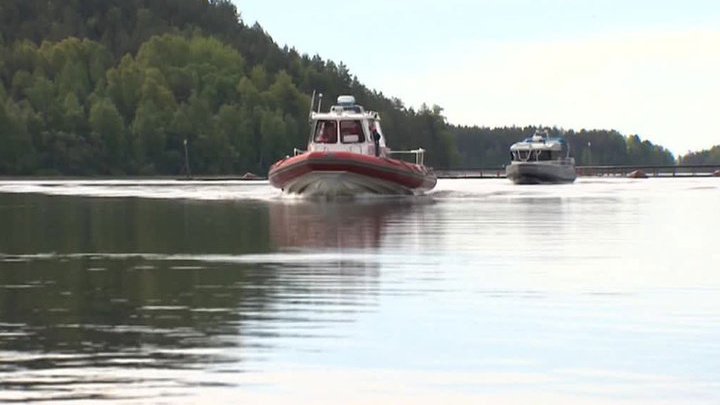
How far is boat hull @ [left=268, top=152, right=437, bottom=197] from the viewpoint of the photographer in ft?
249

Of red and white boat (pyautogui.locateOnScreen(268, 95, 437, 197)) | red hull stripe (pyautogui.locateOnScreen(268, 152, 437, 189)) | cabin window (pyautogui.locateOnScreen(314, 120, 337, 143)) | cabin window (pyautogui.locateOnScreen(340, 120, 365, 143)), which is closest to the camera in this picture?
red hull stripe (pyautogui.locateOnScreen(268, 152, 437, 189))

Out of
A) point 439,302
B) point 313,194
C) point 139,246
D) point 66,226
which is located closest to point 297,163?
point 313,194

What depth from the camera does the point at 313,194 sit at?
78.9 meters

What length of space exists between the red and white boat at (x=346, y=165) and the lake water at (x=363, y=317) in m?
33.9

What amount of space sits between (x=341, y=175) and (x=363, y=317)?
179ft

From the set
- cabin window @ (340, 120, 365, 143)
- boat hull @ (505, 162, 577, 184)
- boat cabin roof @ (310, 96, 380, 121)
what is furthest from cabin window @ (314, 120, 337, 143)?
boat hull @ (505, 162, 577, 184)

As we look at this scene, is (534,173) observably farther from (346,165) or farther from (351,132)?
(346,165)

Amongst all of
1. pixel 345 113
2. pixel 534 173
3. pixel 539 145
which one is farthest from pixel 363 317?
pixel 539 145

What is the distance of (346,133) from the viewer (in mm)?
82750

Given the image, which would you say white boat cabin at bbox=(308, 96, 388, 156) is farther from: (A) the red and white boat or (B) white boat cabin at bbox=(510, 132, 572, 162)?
(B) white boat cabin at bbox=(510, 132, 572, 162)

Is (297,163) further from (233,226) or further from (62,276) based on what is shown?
(62,276)

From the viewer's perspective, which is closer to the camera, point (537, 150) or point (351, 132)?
point (351, 132)

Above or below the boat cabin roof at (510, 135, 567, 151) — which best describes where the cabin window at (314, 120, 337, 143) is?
above

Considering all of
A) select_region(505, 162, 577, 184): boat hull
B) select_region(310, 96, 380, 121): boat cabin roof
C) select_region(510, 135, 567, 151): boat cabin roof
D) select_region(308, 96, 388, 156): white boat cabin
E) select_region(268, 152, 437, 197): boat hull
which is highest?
select_region(310, 96, 380, 121): boat cabin roof
